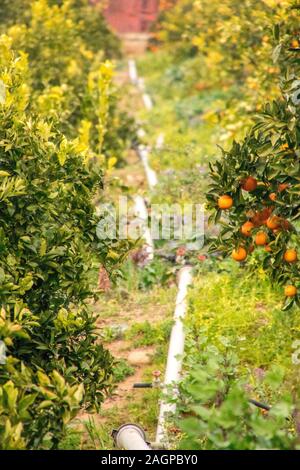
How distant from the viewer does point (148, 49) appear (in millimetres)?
26859

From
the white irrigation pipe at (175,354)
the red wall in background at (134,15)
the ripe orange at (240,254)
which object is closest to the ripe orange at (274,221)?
the ripe orange at (240,254)

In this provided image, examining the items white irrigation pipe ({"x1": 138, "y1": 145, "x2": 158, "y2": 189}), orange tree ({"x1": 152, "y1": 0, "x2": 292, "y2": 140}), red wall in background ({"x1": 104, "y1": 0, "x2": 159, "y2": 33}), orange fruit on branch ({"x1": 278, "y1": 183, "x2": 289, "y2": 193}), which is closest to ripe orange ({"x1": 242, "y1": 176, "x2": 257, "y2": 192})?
orange fruit on branch ({"x1": 278, "y1": 183, "x2": 289, "y2": 193})

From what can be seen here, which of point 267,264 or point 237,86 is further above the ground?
point 237,86

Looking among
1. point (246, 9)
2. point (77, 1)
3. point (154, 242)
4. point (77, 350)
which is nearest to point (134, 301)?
point (154, 242)

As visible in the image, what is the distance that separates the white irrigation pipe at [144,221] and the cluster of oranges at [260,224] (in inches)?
112

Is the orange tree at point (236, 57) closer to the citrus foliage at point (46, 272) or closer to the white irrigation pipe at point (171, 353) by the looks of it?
the white irrigation pipe at point (171, 353)

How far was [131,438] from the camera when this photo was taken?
4.42 metres

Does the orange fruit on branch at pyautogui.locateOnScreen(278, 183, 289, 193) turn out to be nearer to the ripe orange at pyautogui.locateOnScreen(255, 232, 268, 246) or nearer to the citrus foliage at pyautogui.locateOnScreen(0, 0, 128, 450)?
the ripe orange at pyautogui.locateOnScreen(255, 232, 268, 246)

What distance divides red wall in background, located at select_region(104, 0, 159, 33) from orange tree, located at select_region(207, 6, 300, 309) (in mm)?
28467

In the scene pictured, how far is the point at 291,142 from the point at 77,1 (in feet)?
36.0

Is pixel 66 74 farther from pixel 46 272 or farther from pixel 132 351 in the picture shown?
pixel 46 272

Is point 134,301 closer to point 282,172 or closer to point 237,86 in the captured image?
point 282,172

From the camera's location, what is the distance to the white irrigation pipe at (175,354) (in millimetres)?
4809

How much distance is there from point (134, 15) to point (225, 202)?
29.0m
